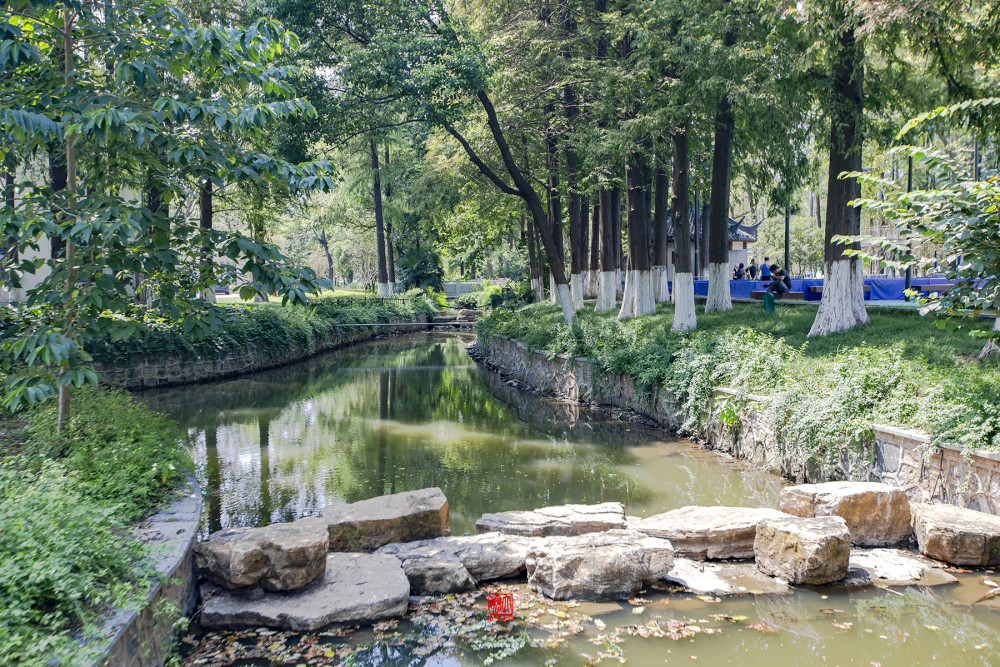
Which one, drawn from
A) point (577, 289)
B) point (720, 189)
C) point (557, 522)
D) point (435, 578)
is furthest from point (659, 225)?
point (435, 578)

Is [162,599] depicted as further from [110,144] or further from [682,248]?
[682,248]

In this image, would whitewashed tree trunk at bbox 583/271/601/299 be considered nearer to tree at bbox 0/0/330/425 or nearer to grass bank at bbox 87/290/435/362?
grass bank at bbox 87/290/435/362

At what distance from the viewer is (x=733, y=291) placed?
88.3ft

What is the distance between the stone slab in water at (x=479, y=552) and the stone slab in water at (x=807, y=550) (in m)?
2.22

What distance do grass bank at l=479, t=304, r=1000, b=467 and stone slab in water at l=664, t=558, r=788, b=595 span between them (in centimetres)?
244

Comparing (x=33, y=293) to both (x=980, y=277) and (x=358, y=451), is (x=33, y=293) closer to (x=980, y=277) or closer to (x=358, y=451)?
(x=358, y=451)

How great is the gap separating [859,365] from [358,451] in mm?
7661

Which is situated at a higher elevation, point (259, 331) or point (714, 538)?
point (259, 331)

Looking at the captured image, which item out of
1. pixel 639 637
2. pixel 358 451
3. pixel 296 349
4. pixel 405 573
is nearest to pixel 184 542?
pixel 405 573

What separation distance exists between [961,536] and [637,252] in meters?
13.1

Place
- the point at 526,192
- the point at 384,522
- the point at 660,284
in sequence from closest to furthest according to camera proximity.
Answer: the point at 384,522 → the point at 526,192 → the point at 660,284

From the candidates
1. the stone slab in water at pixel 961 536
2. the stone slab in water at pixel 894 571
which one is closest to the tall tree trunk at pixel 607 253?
the stone slab in water at pixel 961 536

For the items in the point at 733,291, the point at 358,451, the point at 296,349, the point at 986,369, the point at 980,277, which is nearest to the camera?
the point at 980,277

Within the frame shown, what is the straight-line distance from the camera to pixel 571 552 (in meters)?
6.20
